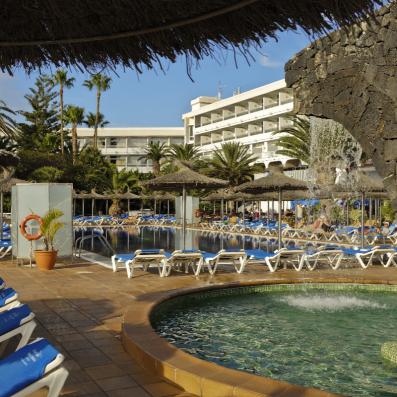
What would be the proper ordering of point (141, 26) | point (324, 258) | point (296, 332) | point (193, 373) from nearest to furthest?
point (141, 26)
point (193, 373)
point (296, 332)
point (324, 258)

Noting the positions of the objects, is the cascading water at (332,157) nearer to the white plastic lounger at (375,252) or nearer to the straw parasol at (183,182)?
the straw parasol at (183,182)

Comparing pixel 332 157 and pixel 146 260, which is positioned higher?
pixel 332 157

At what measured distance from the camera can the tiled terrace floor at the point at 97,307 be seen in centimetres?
401

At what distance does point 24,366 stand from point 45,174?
37930mm

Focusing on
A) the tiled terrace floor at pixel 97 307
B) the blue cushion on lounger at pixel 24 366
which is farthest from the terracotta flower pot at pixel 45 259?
the blue cushion on lounger at pixel 24 366

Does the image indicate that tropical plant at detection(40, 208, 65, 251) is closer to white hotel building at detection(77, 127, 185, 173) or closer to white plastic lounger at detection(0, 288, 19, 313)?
white plastic lounger at detection(0, 288, 19, 313)

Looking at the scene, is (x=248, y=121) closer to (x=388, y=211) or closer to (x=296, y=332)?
(x=388, y=211)

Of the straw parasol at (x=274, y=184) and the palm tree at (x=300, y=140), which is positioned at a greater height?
the palm tree at (x=300, y=140)

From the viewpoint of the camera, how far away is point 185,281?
9.39 m

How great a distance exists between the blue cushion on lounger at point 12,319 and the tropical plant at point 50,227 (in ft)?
23.0

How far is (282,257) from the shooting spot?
37.6ft

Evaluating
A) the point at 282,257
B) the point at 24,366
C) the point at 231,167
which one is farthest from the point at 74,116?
the point at 24,366

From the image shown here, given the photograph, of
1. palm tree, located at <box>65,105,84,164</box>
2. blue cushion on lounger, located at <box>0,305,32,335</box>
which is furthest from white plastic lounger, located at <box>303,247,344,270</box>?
palm tree, located at <box>65,105,84,164</box>

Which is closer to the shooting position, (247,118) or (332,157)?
(332,157)
